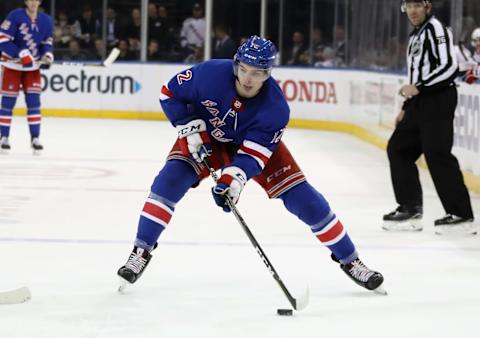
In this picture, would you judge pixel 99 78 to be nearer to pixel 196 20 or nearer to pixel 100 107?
pixel 100 107

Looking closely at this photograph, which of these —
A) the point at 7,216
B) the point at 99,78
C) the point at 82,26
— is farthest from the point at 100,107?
the point at 7,216

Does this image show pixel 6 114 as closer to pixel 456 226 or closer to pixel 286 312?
pixel 456 226

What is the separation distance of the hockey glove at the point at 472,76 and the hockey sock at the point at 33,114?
3.43m

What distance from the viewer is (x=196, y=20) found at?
47.5ft

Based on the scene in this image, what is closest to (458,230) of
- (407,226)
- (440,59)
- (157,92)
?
(407,226)

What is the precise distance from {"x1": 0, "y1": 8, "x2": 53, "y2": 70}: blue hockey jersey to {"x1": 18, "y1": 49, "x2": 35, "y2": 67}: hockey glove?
7 centimetres

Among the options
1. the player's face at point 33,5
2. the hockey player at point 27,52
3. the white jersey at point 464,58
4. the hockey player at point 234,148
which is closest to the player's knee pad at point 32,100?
the hockey player at point 27,52

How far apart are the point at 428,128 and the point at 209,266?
1.42m

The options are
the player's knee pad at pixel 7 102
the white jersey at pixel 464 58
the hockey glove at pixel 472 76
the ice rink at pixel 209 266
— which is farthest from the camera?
the player's knee pad at pixel 7 102

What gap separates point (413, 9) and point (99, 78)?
28.0 feet

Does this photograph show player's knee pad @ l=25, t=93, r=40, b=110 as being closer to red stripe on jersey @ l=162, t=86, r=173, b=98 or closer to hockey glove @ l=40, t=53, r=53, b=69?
hockey glove @ l=40, t=53, r=53, b=69

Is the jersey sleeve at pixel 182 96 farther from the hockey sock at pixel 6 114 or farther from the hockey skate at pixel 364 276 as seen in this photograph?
the hockey sock at pixel 6 114

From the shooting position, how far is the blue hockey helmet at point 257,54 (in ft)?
12.0

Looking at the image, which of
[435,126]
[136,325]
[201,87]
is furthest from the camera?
[435,126]
